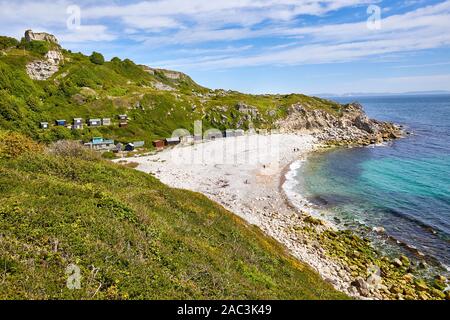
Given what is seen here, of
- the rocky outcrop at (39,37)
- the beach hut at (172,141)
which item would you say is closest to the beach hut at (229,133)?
the beach hut at (172,141)

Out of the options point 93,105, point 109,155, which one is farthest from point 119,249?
point 93,105

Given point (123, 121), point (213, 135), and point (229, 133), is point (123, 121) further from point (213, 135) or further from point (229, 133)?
point (229, 133)

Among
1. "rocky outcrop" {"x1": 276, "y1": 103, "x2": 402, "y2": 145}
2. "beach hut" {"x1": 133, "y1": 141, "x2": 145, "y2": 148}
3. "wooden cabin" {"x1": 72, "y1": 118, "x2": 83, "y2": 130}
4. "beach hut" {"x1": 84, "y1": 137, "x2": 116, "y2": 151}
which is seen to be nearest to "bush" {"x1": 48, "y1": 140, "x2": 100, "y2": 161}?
"beach hut" {"x1": 84, "y1": 137, "x2": 116, "y2": 151}

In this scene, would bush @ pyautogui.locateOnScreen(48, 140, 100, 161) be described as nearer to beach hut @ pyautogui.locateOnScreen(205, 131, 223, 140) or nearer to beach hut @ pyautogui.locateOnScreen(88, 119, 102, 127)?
beach hut @ pyautogui.locateOnScreen(88, 119, 102, 127)

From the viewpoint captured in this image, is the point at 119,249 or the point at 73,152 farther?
the point at 73,152

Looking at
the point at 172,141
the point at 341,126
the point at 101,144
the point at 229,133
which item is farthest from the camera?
the point at 341,126

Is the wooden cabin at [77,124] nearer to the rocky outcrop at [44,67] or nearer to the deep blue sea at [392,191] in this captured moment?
the rocky outcrop at [44,67]
